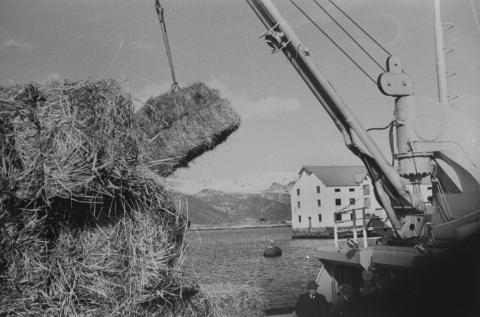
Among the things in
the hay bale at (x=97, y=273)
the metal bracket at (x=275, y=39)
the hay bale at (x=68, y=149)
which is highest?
the metal bracket at (x=275, y=39)

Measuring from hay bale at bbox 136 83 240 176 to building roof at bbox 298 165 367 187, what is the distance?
197ft

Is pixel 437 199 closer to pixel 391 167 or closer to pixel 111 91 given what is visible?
pixel 391 167

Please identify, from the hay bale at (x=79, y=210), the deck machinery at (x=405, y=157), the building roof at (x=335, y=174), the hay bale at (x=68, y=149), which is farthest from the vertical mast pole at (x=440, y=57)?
the building roof at (x=335, y=174)

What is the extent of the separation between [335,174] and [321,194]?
4.35 metres

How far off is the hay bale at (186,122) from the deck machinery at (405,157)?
3.15m

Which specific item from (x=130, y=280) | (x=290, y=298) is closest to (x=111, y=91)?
(x=130, y=280)

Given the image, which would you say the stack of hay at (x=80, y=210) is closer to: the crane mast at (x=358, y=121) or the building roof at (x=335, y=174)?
the crane mast at (x=358, y=121)

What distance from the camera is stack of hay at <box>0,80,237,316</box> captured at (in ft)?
9.54

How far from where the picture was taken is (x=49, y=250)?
313 centimetres

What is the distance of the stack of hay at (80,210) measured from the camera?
9.54 feet

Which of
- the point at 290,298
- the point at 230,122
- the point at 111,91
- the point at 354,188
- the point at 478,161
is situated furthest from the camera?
the point at 354,188

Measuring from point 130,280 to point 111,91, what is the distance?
4.72ft

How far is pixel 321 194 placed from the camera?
6406 cm

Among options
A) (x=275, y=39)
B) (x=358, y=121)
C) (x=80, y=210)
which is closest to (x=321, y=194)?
(x=358, y=121)
